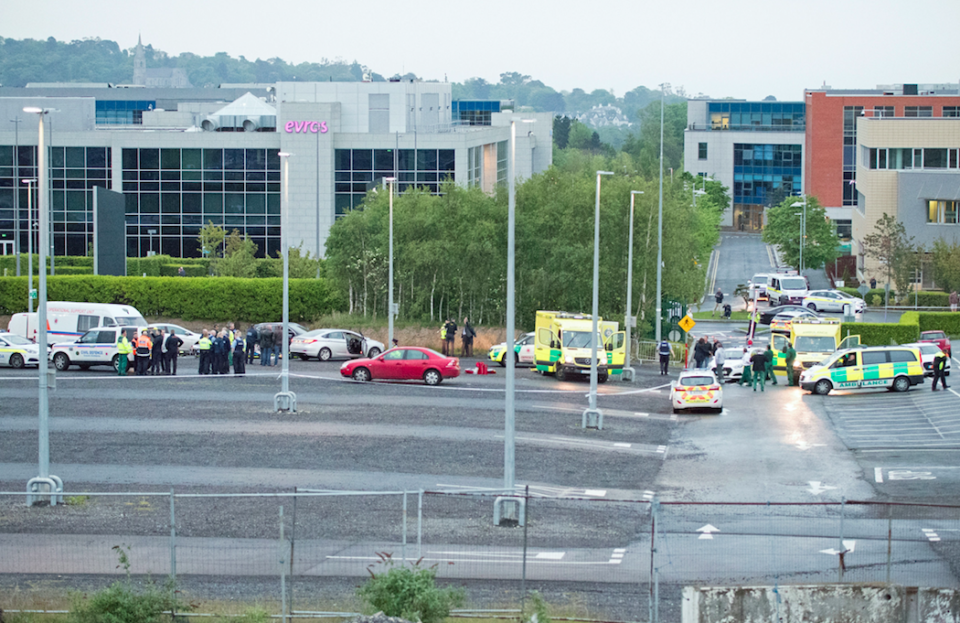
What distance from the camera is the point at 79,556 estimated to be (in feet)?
56.7

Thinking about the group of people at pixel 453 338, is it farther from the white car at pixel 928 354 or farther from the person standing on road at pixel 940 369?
the person standing on road at pixel 940 369

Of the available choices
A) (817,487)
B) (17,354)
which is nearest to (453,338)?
(17,354)

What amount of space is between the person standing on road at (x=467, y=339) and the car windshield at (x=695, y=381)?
14017mm

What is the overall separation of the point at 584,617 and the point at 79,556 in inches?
311

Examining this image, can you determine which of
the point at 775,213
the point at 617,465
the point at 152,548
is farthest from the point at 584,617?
the point at 775,213

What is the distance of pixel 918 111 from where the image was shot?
107125 mm

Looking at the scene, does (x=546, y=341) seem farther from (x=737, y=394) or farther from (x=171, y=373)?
(x=171, y=373)

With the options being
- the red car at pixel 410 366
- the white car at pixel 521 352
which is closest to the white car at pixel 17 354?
the red car at pixel 410 366

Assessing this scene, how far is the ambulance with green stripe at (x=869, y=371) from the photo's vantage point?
1481 inches

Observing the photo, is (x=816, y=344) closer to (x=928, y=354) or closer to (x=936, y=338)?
(x=928, y=354)

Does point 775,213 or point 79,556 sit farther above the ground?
point 775,213

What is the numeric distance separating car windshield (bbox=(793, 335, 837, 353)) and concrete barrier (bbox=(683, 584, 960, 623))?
30083mm

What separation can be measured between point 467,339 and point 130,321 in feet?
43.9

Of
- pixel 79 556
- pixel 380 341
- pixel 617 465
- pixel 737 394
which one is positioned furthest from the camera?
pixel 380 341
